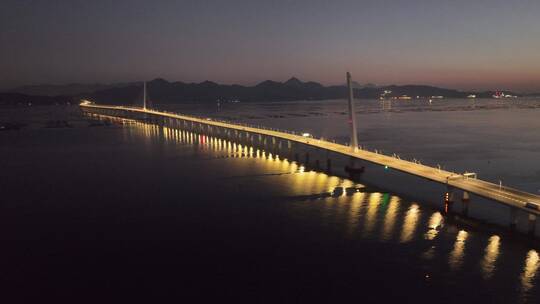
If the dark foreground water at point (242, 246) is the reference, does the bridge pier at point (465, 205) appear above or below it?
above

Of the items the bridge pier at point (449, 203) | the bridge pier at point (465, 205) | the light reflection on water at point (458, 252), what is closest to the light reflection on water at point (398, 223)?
the light reflection on water at point (458, 252)

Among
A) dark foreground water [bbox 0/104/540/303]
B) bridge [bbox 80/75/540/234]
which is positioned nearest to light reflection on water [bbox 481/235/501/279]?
dark foreground water [bbox 0/104/540/303]

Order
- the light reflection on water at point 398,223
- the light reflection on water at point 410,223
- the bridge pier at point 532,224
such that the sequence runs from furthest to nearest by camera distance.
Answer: the light reflection on water at point 410,223
the bridge pier at point 532,224
the light reflection on water at point 398,223

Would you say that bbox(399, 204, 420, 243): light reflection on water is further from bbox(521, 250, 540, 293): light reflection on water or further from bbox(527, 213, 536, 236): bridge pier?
bbox(527, 213, 536, 236): bridge pier

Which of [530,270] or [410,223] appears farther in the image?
[410,223]

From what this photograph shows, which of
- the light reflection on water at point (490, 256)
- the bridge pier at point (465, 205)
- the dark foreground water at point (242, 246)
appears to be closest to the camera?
the dark foreground water at point (242, 246)

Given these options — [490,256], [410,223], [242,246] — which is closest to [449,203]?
[410,223]

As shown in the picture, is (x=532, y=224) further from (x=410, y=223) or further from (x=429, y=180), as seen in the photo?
(x=429, y=180)

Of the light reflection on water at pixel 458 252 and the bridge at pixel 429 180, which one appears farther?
the bridge at pixel 429 180

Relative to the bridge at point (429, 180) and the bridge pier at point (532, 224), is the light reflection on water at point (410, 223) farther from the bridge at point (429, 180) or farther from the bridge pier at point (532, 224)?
the bridge pier at point (532, 224)

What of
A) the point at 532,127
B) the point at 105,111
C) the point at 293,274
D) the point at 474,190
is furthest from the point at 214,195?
the point at 105,111
